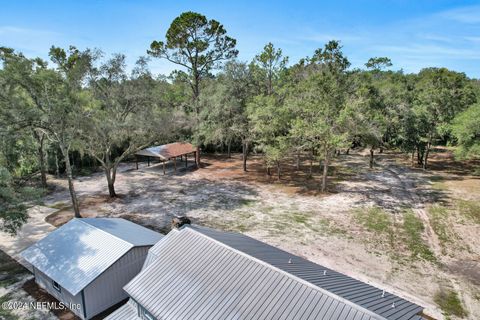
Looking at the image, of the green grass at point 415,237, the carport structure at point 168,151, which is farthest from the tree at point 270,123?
the green grass at point 415,237

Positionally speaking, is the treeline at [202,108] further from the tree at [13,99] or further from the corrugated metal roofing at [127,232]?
the corrugated metal roofing at [127,232]

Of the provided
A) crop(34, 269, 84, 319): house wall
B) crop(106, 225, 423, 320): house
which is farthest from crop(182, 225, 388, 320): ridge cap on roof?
crop(34, 269, 84, 319): house wall

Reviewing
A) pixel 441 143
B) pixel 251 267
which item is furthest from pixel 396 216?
pixel 441 143

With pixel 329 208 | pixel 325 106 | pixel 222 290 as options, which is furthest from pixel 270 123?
pixel 222 290

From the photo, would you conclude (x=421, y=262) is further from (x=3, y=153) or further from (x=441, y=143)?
(x=441, y=143)

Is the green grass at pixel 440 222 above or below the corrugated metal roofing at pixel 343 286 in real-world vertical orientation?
below

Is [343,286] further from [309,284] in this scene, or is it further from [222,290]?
[222,290]

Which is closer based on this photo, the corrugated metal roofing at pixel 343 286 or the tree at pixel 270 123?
the corrugated metal roofing at pixel 343 286
